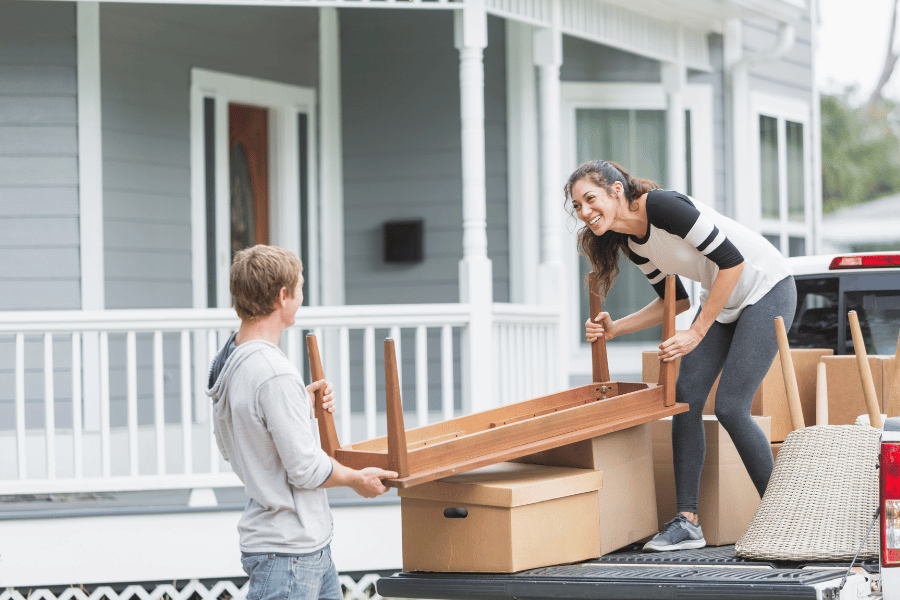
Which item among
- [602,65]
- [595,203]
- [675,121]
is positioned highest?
[602,65]

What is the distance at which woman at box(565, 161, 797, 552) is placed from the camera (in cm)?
317

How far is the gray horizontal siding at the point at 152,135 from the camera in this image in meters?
6.98

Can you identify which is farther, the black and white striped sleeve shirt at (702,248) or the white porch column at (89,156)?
the white porch column at (89,156)

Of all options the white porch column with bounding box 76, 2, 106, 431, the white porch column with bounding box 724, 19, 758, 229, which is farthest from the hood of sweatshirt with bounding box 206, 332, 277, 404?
the white porch column with bounding box 724, 19, 758, 229

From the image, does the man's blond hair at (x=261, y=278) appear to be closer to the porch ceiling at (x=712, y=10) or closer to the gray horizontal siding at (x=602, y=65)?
the porch ceiling at (x=712, y=10)

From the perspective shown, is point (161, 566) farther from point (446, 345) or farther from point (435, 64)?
point (435, 64)

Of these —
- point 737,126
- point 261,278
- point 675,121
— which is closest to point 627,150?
point 675,121

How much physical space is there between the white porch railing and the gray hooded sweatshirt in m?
3.00

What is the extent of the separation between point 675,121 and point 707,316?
5.49 m

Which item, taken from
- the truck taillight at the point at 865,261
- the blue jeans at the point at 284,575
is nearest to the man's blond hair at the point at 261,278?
the blue jeans at the point at 284,575

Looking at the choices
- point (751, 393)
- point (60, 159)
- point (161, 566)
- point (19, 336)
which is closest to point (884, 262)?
point (751, 393)

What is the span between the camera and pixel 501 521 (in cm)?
284

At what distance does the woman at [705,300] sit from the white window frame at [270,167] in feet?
15.1

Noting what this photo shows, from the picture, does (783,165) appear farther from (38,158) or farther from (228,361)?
(228,361)
